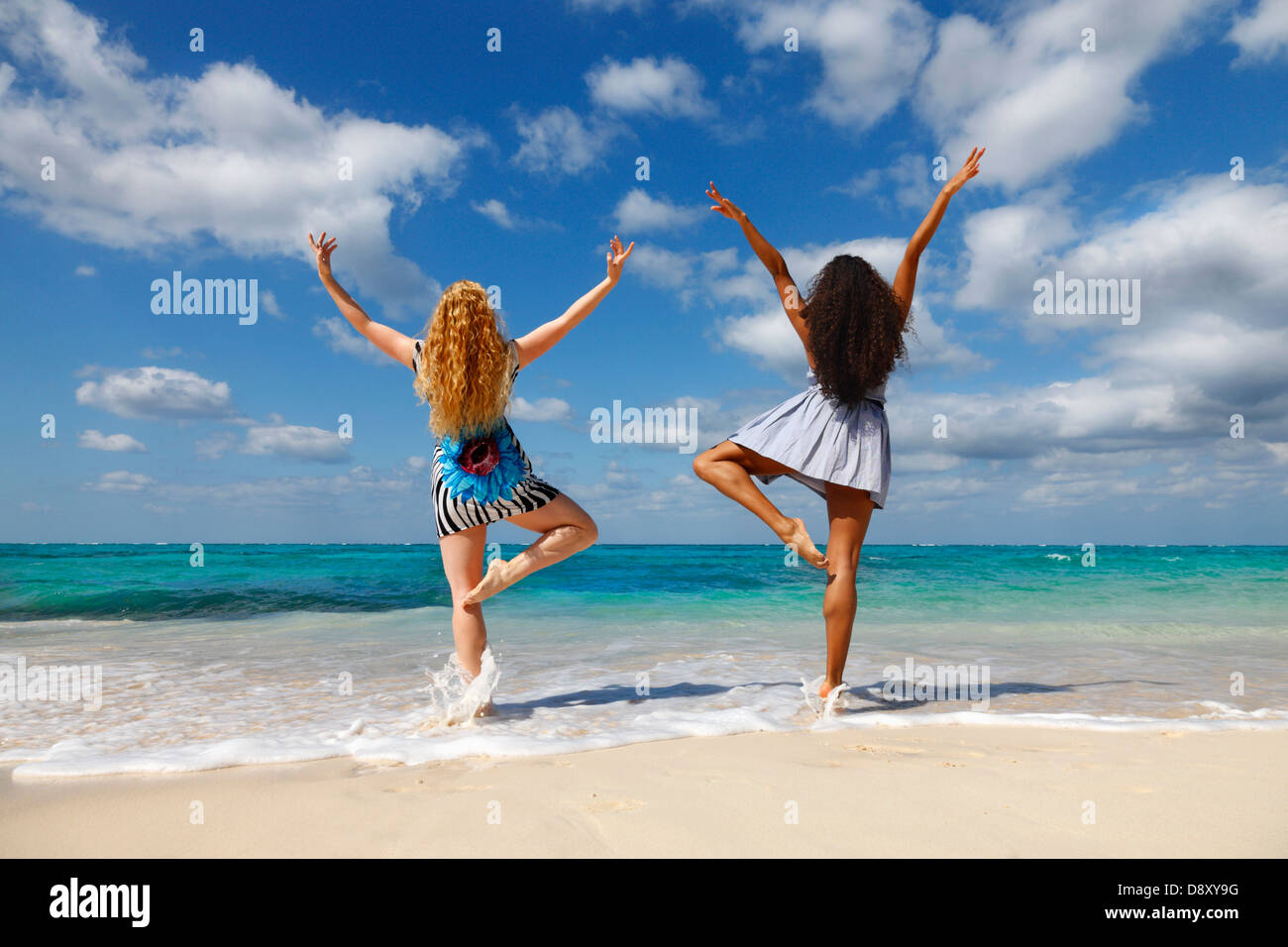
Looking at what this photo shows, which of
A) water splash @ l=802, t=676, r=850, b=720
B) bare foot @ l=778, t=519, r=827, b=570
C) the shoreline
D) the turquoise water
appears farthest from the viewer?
the turquoise water

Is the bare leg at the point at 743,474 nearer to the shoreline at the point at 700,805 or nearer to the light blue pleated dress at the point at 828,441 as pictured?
the light blue pleated dress at the point at 828,441

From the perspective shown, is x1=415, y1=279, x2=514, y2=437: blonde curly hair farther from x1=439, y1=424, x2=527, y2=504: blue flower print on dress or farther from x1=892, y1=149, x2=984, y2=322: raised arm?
x1=892, y1=149, x2=984, y2=322: raised arm

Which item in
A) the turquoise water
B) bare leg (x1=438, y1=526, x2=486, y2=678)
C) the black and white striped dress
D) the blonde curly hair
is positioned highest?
the blonde curly hair

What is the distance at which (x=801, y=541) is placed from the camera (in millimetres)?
3561

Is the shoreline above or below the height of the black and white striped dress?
below

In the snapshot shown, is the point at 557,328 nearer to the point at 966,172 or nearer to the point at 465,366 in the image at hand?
the point at 465,366

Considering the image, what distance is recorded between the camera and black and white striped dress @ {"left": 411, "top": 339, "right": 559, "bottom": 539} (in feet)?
12.5

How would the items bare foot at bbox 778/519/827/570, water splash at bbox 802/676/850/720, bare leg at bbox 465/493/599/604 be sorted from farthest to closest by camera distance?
water splash at bbox 802/676/850/720
bare leg at bbox 465/493/599/604
bare foot at bbox 778/519/827/570

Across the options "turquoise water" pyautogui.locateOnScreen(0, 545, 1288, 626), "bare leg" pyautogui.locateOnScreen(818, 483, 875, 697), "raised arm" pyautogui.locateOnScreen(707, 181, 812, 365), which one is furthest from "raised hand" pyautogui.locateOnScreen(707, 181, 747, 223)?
"turquoise water" pyautogui.locateOnScreen(0, 545, 1288, 626)

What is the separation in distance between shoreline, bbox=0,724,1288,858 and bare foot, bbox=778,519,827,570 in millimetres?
906

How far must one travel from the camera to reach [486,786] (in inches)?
102
